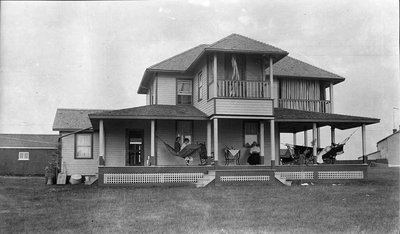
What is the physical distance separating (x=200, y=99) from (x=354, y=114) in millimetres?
7760

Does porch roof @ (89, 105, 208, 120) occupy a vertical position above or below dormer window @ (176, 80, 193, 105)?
below

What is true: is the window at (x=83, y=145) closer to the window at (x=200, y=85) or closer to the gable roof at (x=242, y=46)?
the window at (x=200, y=85)

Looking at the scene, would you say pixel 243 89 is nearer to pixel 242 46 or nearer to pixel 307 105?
pixel 242 46

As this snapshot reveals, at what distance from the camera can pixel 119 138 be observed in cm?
2414

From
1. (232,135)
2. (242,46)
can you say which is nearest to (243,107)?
(242,46)

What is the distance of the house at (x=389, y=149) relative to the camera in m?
48.5

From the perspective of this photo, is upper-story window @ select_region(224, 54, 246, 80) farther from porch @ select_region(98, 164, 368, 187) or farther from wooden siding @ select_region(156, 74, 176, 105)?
wooden siding @ select_region(156, 74, 176, 105)

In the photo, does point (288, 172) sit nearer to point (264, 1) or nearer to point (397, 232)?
point (264, 1)

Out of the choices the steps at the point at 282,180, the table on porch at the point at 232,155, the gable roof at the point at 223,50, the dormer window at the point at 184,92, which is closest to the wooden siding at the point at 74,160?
the gable roof at the point at 223,50

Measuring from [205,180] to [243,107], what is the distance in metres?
3.46

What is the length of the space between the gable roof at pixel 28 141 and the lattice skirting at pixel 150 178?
2179 cm

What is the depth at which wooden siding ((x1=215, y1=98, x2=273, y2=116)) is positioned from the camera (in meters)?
20.3

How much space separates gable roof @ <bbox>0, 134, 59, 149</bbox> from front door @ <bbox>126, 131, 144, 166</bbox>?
17.9m

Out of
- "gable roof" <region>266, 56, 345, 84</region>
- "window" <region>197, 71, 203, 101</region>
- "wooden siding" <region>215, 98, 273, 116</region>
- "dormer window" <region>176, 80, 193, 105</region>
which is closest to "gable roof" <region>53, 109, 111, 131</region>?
"dormer window" <region>176, 80, 193, 105</region>
